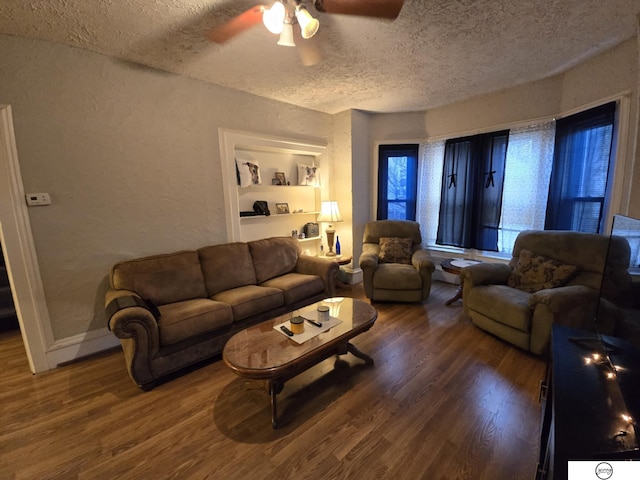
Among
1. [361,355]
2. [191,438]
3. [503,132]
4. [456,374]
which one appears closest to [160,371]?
[191,438]

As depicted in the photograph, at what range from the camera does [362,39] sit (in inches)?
79.3

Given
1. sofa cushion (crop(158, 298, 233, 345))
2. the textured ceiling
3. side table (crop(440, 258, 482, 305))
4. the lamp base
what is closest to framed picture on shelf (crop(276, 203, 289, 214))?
the lamp base

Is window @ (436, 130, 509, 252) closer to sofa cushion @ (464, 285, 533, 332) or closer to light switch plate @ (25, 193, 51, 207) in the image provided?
sofa cushion @ (464, 285, 533, 332)

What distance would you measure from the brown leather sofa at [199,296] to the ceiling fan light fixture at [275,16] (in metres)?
1.98

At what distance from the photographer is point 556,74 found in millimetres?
2826

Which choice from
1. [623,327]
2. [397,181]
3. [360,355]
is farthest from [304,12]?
[397,181]

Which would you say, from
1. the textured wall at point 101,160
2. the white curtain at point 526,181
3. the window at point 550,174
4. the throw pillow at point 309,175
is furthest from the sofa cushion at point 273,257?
the white curtain at point 526,181

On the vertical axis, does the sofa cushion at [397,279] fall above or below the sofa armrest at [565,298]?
below

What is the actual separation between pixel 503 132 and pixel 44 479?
4860mm

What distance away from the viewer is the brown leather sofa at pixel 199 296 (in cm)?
190

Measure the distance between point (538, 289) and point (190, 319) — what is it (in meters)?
3.07

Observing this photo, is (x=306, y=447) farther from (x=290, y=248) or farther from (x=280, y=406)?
(x=290, y=248)

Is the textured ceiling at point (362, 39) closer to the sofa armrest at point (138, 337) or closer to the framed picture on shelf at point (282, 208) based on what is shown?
the framed picture on shelf at point (282, 208)

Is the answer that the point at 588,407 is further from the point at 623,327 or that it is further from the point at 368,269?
the point at 368,269
